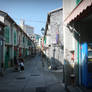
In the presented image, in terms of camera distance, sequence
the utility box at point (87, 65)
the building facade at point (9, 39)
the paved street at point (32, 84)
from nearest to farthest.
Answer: the utility box at point (87, 65) < the paved street at point (32, 84) < the building facade at point (9, 39)

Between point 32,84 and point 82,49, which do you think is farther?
point 32,84

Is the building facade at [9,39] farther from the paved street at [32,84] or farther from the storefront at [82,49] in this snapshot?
the storefront at [82,49]

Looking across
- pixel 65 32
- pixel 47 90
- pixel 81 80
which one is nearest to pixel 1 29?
pixel 65 32

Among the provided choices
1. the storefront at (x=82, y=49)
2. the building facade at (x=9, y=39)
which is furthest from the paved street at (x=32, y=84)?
the building facade at (x=9, y=39)

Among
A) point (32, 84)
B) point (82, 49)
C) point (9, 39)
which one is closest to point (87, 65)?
point (82, 49)

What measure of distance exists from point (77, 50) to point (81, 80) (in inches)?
58.9

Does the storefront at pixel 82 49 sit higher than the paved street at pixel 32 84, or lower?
higher

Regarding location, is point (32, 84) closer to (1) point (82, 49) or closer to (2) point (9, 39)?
(1) point (82, 49)

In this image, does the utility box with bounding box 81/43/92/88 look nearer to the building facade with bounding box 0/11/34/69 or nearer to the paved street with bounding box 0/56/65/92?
the paved street with bounding box 0/56/65/92

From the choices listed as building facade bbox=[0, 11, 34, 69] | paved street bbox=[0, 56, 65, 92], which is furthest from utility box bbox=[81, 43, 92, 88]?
building facade bbox=[0, 11, 34, 69]

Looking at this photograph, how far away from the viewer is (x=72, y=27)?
7152 mm

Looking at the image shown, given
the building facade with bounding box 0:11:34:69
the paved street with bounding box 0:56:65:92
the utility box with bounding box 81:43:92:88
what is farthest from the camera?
the building facade with bounding box 0:11:34:69

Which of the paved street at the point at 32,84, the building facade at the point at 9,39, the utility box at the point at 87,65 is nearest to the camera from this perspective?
the utility box at the point at 87,65

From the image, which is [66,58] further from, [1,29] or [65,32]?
[1,29]
